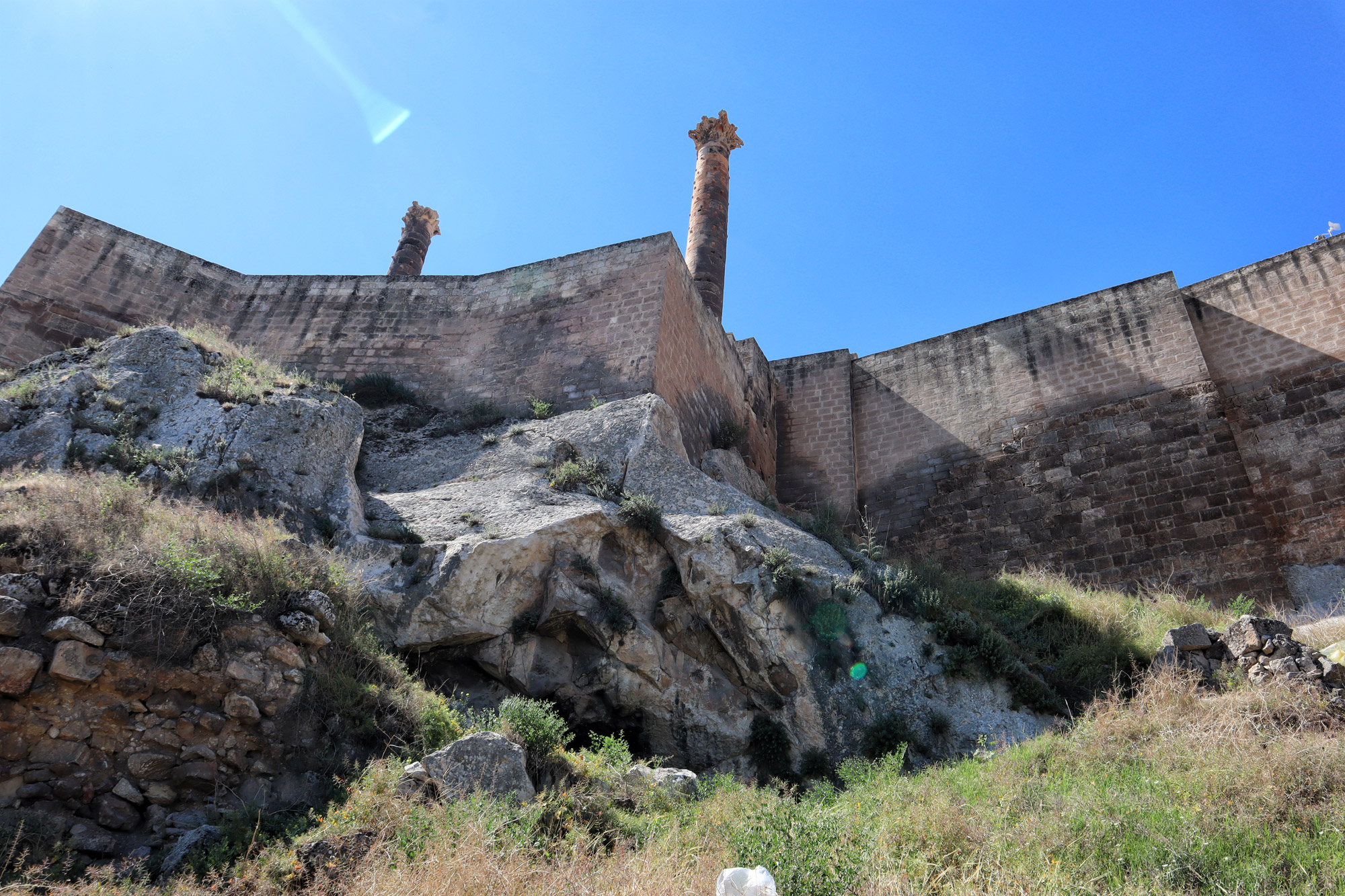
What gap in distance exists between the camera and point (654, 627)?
8523 mm

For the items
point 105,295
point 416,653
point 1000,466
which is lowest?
point 416,653

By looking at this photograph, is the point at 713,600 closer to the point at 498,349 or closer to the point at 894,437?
the point at 498,349

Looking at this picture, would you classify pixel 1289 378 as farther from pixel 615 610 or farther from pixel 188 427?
pixel 188 427

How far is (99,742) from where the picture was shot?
5.46m

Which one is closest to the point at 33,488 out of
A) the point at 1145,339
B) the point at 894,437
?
the point at 894,437

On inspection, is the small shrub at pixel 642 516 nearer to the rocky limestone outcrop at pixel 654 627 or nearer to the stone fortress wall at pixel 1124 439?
the rocky limestone outcrop at pixel 654 627

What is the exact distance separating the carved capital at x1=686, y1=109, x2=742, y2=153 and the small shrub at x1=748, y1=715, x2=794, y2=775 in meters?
12.6

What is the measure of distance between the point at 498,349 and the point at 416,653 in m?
6.18

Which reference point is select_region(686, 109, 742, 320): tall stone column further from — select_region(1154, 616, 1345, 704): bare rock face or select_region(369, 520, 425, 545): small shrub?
select_region(1154, 616, 1345, 704): bare rock face

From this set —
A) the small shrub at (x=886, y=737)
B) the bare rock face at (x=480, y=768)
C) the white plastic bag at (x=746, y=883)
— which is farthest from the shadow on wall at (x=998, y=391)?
the white plastic bag at (x=746, y=883)

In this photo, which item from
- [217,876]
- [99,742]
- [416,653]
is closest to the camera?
[217,876]

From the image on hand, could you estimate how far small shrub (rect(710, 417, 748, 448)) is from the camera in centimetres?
1337

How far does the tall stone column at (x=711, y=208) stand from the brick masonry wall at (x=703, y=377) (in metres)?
0.99

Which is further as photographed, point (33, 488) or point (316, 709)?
point (33, 488)
